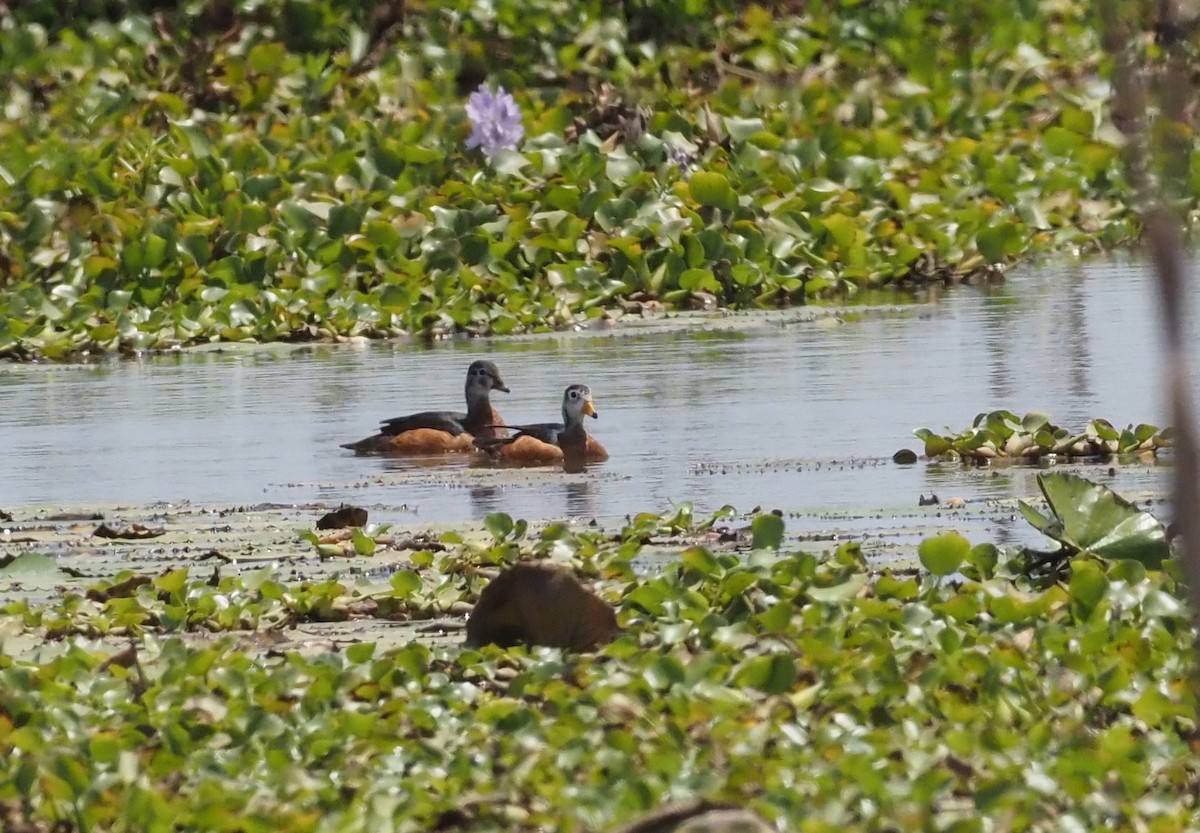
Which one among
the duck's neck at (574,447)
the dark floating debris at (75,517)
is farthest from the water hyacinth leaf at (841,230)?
the dark floating debris at (75,517)

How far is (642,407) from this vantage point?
→ 10711 mm

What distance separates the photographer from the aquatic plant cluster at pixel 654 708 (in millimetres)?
4223

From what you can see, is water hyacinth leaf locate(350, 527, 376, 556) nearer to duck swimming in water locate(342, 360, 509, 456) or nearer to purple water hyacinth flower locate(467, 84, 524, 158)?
duck swimming in water locate(342, 360, 509, 456)

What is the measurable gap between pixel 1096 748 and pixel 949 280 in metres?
10.9

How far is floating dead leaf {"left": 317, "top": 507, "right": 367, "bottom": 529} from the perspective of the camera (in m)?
7.38

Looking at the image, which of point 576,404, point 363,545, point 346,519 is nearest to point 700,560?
point 363,545

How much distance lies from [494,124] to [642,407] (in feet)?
16.9

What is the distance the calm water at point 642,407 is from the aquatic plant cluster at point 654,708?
2007 mm

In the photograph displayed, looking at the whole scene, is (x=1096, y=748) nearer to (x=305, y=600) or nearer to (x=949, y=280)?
(x=305, y=600)

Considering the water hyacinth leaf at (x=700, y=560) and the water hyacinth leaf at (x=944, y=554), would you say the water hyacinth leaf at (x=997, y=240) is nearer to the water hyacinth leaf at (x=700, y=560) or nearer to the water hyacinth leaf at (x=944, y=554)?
the water hyacinth leaf at (x=944, y=554)

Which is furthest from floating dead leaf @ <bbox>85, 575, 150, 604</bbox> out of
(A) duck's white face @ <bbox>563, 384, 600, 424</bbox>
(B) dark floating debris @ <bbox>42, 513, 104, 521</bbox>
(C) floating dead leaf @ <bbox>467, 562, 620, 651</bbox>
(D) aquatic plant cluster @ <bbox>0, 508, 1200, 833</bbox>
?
(A) duck's white face @ <bbox>563, 384, 600, 424</bbox>

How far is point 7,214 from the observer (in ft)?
47.3

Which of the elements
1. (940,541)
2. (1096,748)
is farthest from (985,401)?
(1096,748)

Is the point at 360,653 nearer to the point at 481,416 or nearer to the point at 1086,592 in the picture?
the point at 1086,592
